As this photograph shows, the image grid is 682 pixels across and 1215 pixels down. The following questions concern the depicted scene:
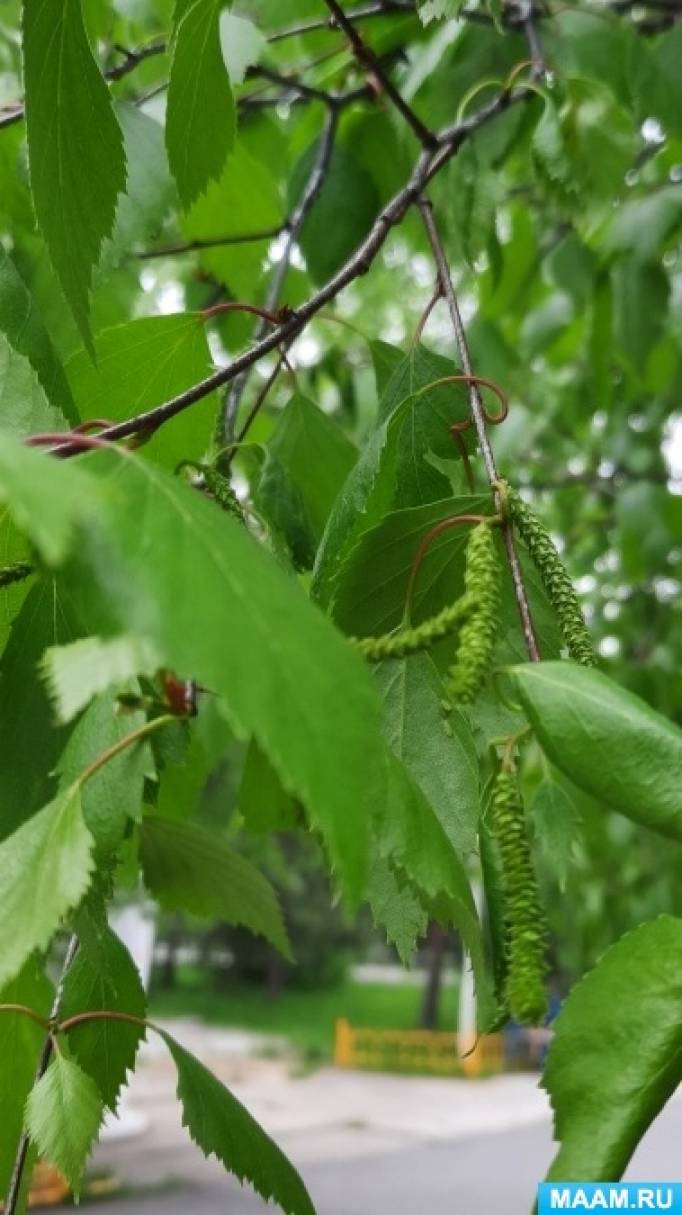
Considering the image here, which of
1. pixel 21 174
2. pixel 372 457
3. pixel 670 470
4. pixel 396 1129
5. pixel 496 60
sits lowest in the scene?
pixel 396 1129

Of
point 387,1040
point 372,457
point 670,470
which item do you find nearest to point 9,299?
point 372,457

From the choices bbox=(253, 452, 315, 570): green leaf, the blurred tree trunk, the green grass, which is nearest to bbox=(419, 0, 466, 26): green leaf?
bbox=(253, 452, 315, 570): green leaf

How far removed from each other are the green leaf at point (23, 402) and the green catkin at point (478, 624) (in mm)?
157

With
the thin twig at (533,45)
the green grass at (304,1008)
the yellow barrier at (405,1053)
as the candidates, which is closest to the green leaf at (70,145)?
the thin twig at (533,45)

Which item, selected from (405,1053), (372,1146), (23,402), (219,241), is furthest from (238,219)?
(405,1053)

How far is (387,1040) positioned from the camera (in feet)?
31.0

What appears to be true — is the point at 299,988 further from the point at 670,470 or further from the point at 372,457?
the point at 372,457

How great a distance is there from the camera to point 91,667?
0.99ft

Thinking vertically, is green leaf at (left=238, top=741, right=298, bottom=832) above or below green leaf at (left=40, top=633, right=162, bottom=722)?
above

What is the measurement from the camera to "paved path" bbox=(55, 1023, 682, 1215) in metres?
5.36

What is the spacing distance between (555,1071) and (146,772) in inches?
5.5

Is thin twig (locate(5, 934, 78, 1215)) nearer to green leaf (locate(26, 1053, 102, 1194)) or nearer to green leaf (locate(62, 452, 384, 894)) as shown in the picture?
green leaf (locate(26, 1053, 102, 1194))

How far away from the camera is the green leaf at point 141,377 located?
52 cm

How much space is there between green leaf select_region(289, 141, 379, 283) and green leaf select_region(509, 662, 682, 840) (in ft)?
1.87
